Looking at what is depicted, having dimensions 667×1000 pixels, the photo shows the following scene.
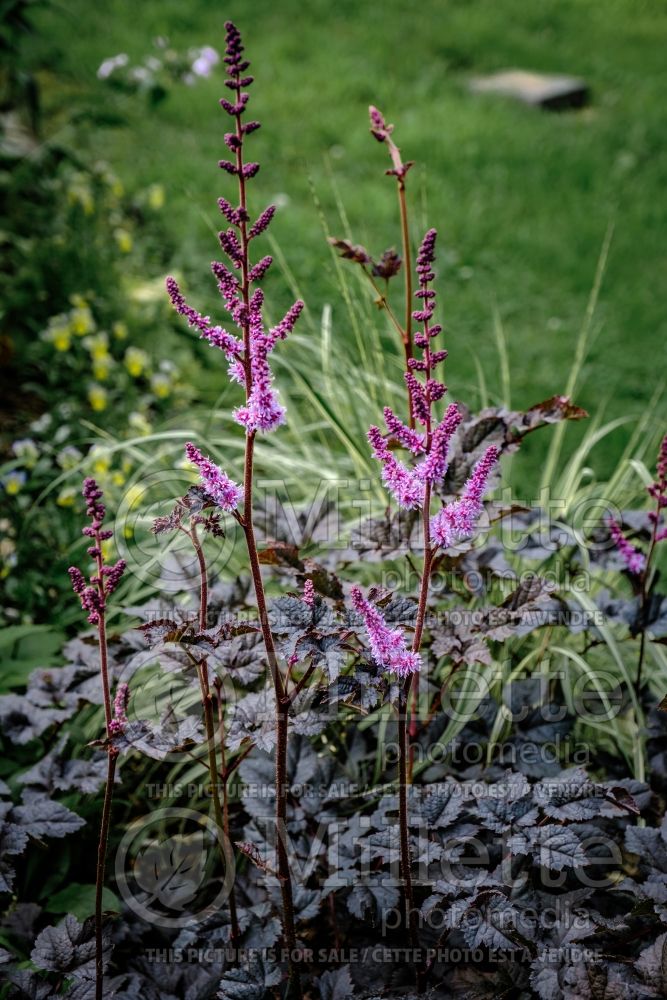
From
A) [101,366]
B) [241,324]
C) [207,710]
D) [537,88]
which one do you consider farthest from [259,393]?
[537,88]

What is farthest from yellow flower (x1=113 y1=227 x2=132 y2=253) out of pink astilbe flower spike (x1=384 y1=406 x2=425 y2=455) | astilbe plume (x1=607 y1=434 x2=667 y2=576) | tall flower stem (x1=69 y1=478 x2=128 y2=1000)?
pink astilbe flower spike (x1=384 y1=406 x2=425 y2=455)

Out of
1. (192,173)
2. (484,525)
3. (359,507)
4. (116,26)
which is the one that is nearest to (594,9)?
(116,26)

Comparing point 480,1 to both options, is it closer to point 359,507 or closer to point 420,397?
point 359,507

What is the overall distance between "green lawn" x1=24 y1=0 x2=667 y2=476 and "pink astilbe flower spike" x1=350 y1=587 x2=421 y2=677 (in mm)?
2307

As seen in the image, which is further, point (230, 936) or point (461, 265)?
point (461, 265)

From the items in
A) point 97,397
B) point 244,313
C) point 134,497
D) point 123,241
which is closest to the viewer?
point 244,313

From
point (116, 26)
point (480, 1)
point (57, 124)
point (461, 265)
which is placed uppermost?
point (480, 1)

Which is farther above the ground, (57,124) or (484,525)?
(57,124)

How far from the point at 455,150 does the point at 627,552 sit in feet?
13.3

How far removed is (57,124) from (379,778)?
4.62 metres

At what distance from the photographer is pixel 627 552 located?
6.08ft

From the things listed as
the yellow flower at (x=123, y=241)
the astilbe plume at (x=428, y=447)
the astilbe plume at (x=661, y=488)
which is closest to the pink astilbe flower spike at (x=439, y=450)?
the astilbe plume at (x=428, y=447)

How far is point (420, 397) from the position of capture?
4.03 ft

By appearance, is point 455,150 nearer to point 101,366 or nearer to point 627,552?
point 101,366
